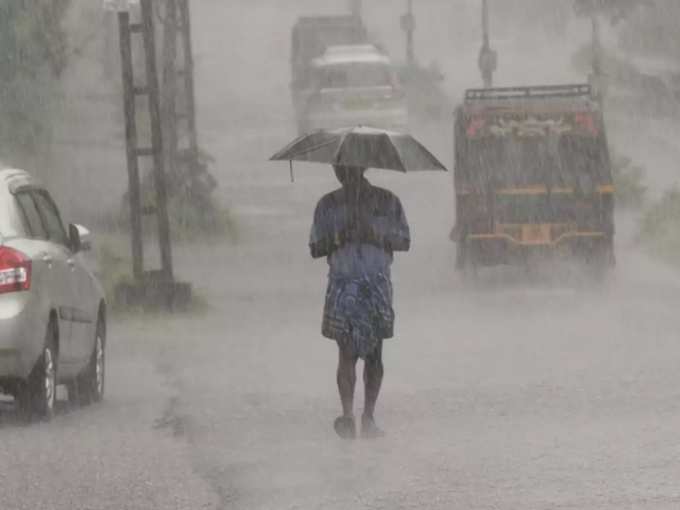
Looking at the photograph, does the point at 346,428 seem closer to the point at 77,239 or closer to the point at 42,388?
the point at 42,388

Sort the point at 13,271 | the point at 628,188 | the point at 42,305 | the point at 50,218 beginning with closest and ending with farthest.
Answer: the point at 13,271, the point at 42,305, the point at 50,218, the point at 628,188

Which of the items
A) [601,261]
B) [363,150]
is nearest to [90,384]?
[363,150]

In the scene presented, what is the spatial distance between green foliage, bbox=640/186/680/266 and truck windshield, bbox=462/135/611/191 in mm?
3896

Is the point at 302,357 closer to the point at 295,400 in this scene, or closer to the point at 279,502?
the point at 295,400

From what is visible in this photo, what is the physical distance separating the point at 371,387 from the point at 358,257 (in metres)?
0.78

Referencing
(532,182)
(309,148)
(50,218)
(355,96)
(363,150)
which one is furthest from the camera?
(355,96)

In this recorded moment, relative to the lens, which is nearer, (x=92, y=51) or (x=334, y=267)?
(x=334, y=267)

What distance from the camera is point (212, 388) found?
16.8 m

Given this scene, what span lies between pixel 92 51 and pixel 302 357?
48551 mm

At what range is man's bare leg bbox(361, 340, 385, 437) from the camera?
43.5 ft

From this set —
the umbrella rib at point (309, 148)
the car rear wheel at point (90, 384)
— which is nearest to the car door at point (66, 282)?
the car rear wheel at point (90, 384)

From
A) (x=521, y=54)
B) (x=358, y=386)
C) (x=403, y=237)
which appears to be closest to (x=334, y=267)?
(x=403, y=237)

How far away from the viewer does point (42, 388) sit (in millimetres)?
14164

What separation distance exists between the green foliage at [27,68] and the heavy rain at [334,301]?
1.7 inches
